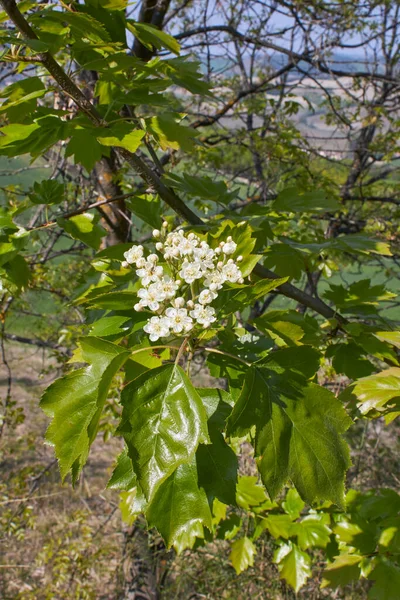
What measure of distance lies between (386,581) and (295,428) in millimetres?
1098

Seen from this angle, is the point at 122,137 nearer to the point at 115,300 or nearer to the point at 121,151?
the point at 121,151

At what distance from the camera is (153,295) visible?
38.9 inches

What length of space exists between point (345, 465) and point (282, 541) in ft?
→ 5.04

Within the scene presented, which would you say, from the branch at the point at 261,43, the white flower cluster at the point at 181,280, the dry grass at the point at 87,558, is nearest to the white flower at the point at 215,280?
the white flower cluster at the point at 181,280

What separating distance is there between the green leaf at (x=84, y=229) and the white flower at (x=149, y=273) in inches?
15.9

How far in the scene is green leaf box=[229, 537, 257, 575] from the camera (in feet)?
7.52

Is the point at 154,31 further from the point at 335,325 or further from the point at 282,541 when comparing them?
the point at 282,541

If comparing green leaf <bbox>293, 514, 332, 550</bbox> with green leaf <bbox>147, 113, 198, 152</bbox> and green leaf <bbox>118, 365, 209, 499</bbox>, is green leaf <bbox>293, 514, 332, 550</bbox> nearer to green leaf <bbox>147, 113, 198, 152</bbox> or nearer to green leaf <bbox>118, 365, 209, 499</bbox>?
green leaf <bbox>118, 365, 209, 499</bbox>

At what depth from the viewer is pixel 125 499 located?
2.38 meters

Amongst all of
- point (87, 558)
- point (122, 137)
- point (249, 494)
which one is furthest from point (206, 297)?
point (87, 558)

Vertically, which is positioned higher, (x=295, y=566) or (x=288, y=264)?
(x=288, y=264)

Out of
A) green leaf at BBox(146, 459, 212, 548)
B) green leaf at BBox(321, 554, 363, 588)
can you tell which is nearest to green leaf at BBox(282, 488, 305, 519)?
green leaf at BBox(321, 554, 363, 588)

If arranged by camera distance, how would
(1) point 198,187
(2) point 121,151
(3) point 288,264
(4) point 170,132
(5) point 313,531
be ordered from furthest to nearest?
1. (5) point 313,531
2. (3) point 288,264
3. (1) point 198,187
4. (4) point 170,132
5. (2) point 121,151

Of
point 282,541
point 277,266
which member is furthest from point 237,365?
point 282,541
